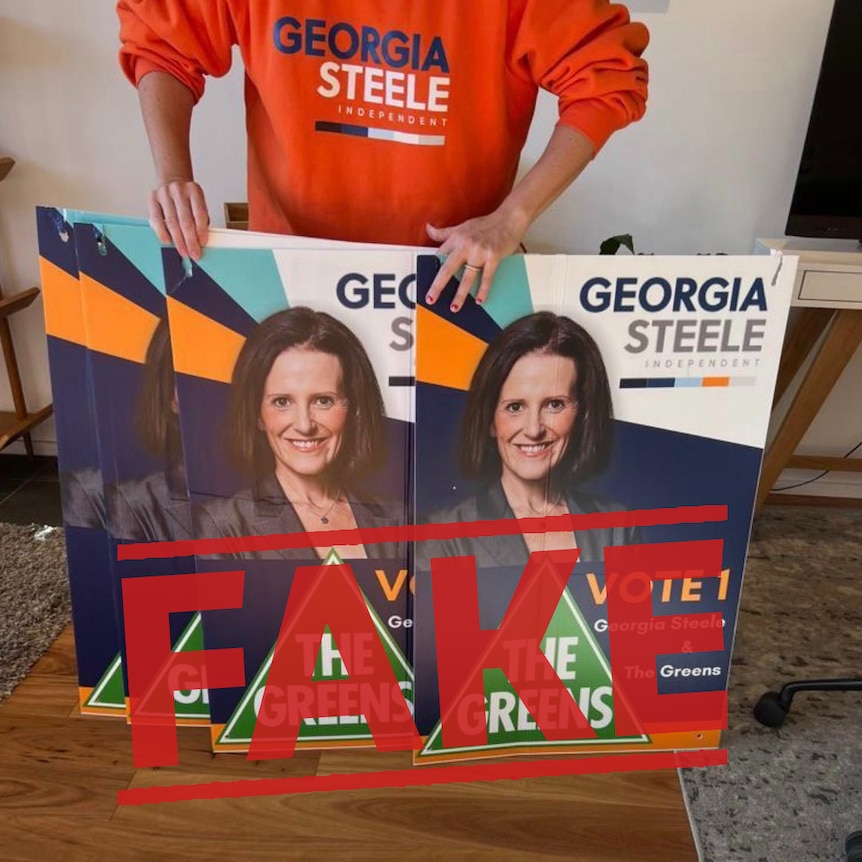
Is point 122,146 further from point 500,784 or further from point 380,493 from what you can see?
point 500,784

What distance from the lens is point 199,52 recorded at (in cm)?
101

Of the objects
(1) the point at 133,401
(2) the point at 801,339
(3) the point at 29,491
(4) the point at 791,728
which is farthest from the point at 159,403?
(2) the point at 801,339

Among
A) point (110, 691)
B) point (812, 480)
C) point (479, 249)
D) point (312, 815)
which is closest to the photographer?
point (479, 249)

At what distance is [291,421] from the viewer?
3.41ft

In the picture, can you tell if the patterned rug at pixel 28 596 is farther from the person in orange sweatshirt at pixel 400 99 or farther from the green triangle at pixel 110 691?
the person in orange sweatshirt at pixel 400 99

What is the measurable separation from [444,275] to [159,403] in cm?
42

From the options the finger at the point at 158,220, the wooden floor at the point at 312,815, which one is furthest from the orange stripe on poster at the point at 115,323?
the wooden floor at the point at 312,815

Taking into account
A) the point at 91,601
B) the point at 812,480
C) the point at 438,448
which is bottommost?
the point at 812,480

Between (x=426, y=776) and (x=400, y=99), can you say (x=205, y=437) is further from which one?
(x=426, y=776)

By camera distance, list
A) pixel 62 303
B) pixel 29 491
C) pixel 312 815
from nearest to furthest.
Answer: pixel 62 303, pixel 312 815, pixel 29 491

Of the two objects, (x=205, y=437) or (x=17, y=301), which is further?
(x=17, y=301)

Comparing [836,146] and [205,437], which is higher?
[836,146]

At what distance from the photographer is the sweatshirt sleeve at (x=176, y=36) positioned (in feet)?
3.18

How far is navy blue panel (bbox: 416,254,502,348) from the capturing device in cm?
95
